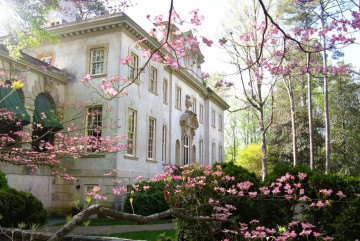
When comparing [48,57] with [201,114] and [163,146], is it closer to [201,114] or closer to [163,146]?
[163,146]

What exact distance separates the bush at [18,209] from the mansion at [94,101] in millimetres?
4220

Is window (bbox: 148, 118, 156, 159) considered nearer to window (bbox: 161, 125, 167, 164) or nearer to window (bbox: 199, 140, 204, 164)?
window (bbox: 161, 125, 167, 164)

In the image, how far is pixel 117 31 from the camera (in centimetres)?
1786

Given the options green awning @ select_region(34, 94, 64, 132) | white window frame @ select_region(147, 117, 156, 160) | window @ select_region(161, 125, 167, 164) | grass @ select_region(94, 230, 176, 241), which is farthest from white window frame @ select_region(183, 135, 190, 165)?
grass @ select_region(94, 230, 176, 241)

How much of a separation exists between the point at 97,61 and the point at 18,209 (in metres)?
10.1

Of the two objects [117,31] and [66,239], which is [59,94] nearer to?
[117,31]

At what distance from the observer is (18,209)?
10.2m

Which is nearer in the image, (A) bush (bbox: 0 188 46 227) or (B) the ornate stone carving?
(A) bush (bbox: 0 188 46 227)

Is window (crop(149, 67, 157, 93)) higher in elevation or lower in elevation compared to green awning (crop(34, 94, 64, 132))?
higher

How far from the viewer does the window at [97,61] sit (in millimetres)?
18297

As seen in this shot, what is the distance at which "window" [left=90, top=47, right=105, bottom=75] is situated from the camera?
18.3 metres

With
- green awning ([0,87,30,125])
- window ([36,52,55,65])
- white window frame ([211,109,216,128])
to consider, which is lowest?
green awning ([0,87,30,125])

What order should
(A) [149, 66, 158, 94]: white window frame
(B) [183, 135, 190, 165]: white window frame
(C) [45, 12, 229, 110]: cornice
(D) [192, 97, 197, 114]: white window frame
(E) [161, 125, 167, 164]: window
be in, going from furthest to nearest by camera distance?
(D) [192, 97, 197, 114]: white window frame → (B) [183, 135, 190, 165]: white window frame → (E) [161, 125, 167, 164]: window → (A) [149, 66, 158, 94]: white window frame → (C) [45, 12, 229, 110]: cornice

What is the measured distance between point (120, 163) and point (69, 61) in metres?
6.63
